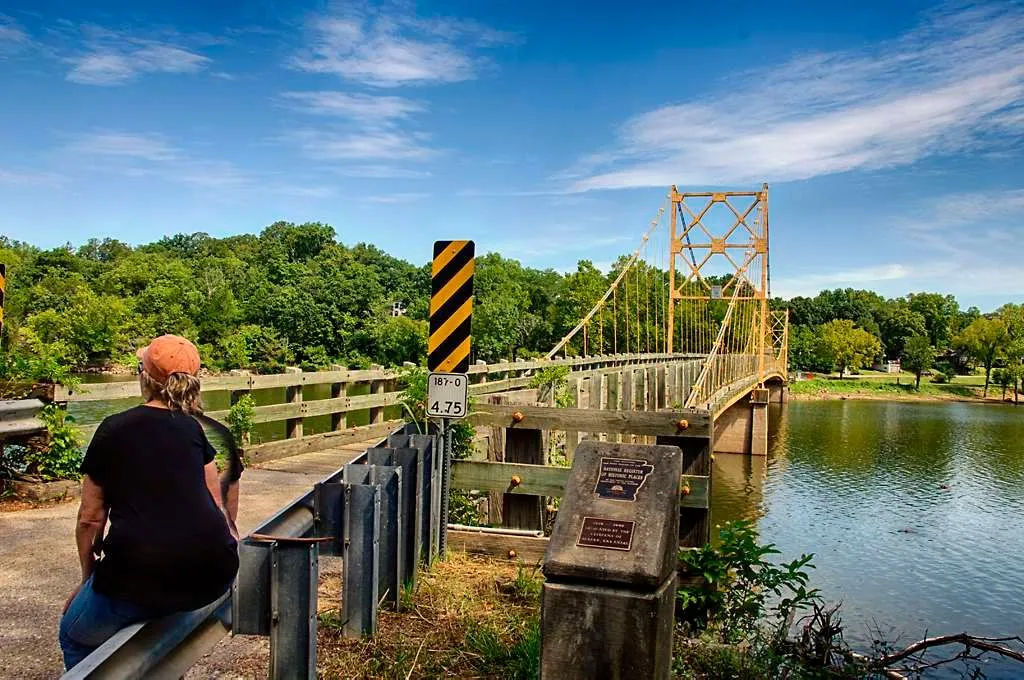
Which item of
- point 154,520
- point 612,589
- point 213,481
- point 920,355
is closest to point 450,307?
point 612,589

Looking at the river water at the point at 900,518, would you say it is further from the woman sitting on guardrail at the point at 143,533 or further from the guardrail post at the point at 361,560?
the woman sitting on guardrail at the point at 143,533

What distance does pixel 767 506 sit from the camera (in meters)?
21.0

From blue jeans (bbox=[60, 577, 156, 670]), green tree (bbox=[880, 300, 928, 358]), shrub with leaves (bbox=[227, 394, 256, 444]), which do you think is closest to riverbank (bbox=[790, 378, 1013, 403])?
green tree (bbox=[880, 300, 928, 358])

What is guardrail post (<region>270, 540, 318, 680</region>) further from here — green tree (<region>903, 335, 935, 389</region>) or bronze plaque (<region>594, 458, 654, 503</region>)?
green tree (<region>903, 335, 935, 389</region>)

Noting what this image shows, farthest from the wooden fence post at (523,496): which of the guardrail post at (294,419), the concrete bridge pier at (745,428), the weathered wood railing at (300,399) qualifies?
the concrete bridge pier at (745,428)

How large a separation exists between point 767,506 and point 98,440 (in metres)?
20.2

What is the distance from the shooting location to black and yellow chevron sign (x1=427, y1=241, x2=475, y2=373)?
5.59 meters

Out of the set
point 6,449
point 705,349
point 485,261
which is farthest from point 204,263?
point 6,449

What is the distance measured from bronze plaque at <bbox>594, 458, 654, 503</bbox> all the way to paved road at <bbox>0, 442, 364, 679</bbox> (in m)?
1.69

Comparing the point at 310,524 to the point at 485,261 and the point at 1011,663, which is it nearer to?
the point at 1011,663

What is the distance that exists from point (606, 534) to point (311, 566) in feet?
3.62

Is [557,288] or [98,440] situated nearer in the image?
[98,440]

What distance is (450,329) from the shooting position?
18.4ft

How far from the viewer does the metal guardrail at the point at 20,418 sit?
22.1 ft
